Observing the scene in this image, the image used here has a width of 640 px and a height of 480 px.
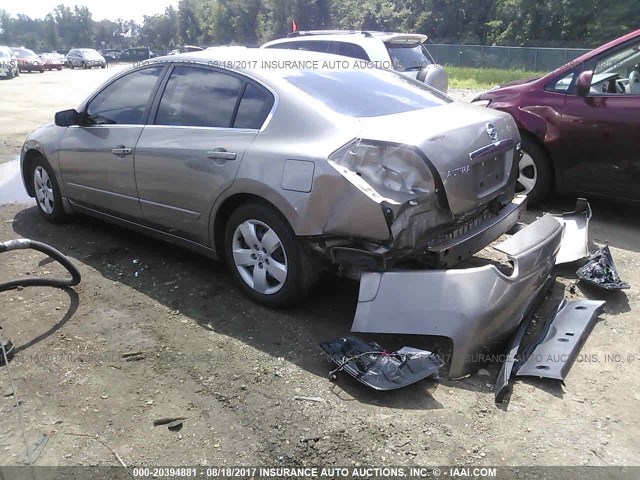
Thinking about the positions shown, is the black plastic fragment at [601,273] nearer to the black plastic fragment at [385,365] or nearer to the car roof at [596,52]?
the black plastic fragment at [385,365]

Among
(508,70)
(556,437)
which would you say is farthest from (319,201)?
(508,70)

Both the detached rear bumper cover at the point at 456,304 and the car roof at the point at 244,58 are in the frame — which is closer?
the detached rear bumper cover at the point at 456,304

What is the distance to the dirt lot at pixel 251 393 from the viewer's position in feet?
8.55

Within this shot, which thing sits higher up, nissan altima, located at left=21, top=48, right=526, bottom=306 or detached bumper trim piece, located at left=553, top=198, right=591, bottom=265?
nissan altima, located at left=21, top=48, right=526, bottom=306

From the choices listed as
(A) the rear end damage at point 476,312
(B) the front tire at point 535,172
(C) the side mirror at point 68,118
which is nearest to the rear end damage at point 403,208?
(A) the rear end damage at point 476,312

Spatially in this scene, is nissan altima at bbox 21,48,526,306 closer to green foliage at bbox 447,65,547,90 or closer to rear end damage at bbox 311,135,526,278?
rear end damage at bbox 311,135,526,278

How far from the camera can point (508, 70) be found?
28.6m

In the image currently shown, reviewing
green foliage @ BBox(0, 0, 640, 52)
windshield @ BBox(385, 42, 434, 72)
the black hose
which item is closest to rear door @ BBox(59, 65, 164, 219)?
the black hose

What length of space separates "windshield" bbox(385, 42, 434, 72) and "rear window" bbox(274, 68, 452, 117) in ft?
14.8

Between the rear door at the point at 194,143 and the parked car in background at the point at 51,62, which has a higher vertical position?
the rear door at the point at 194,143

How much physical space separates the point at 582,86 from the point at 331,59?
2.50 m

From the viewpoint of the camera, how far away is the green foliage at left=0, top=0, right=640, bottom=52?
4053cm

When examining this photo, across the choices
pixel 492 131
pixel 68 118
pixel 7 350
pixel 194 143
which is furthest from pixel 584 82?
pixel 7 350

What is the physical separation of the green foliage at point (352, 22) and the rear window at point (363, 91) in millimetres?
38070
